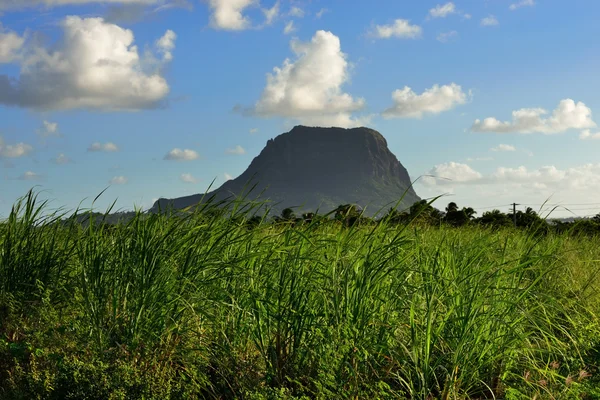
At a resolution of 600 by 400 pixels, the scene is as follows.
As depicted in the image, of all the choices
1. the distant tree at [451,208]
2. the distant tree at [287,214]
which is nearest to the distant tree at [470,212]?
the distant tree at [451,208]

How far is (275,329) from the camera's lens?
441 cm

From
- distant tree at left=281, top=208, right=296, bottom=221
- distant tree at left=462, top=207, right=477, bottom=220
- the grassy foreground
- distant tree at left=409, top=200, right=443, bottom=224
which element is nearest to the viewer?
the grassy foreground

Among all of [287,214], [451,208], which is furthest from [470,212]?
[287,214]

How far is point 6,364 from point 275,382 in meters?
2.48

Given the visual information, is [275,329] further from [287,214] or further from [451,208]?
[451,208]

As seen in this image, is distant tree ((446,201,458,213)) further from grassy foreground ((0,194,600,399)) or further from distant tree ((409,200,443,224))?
grassy foreground ((0,194,600,399))

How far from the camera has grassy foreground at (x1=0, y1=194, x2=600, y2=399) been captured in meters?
3.82

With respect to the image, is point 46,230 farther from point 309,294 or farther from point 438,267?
point 438,267

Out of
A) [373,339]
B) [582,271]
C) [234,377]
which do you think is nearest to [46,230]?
[234,377]

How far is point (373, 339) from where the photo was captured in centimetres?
395

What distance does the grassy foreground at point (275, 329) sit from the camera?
3818 mm

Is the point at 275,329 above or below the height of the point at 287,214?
below

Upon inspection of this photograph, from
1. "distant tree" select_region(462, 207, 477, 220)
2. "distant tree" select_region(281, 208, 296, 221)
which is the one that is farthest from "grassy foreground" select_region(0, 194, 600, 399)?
"distant tree" select_region(462, 207, 477, 220)

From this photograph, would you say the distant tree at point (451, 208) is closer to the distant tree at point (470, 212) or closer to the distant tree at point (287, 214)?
the distant tree at point (470, 212)
